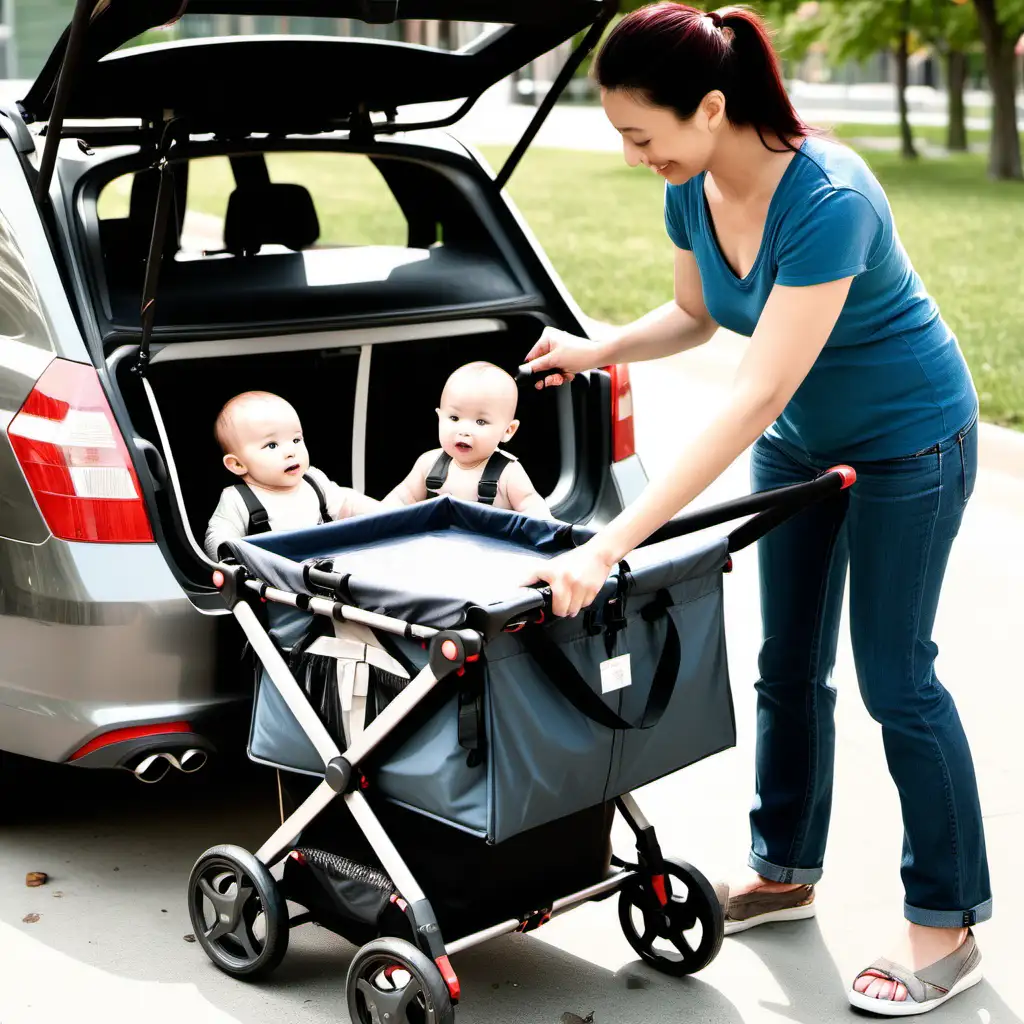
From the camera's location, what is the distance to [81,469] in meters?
3.37

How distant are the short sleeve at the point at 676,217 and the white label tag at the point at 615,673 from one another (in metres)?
0.92

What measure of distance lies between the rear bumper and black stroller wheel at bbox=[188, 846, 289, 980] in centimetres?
31

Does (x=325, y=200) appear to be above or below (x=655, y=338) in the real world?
below

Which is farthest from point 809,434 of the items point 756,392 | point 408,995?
point 408,995

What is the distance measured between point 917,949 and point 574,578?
1.25 meters

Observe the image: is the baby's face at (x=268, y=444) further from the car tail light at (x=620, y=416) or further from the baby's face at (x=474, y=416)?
the car tail light at (x=620, y=416)

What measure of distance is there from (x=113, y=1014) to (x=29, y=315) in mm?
1545

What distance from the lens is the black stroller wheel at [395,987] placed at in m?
2.81

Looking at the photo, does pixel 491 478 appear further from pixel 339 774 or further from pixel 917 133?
pixel 917 133

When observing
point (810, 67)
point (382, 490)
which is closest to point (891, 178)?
point (382, 490)

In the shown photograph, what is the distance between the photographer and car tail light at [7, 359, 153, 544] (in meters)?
3.37

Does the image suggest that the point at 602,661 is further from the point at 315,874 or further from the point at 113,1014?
the point at 113,1014

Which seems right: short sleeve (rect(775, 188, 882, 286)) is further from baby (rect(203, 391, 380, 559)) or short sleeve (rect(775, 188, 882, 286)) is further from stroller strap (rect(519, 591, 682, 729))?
baby (rect(203, 391, 380, 559))

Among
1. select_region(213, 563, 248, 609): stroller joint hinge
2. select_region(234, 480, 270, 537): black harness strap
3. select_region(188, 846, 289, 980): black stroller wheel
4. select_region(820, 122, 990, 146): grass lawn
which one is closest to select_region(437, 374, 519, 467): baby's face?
select_region(234, 480, 270, 537): black harness strap
